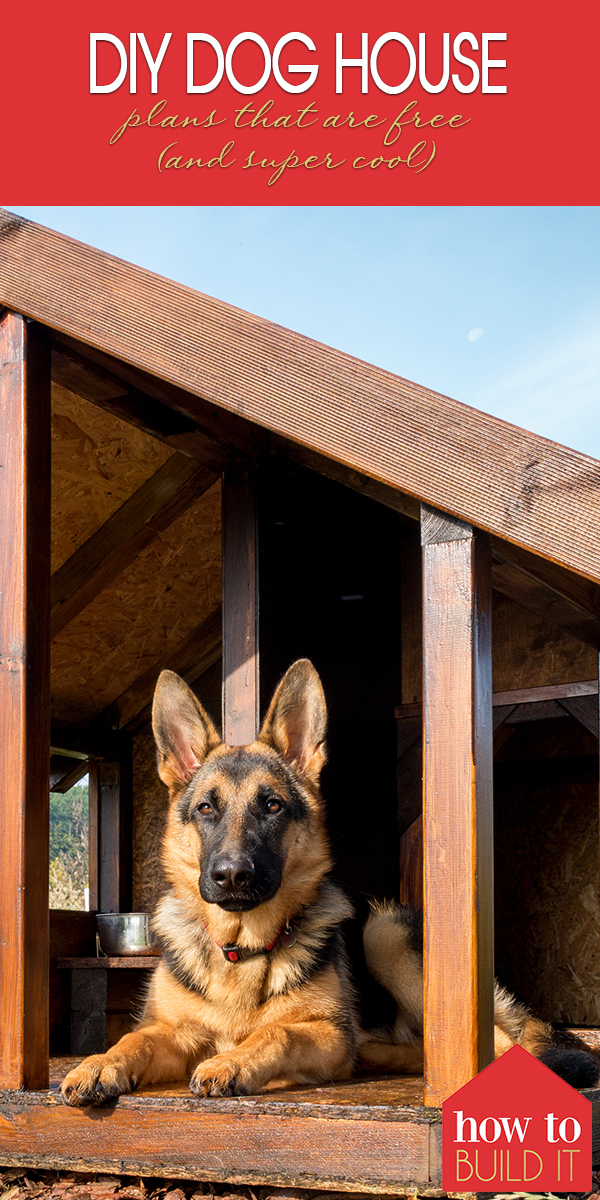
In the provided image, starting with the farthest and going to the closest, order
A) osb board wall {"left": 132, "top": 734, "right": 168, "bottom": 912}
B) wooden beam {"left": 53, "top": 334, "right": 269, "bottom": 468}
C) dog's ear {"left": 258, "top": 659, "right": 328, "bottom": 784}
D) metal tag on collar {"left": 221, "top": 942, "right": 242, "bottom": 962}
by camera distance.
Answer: osb board wall {"left": 132, "top": 734, "right": 168, "bottom": 912}, wooden beam {"left": 53, "top": 334, "right": 269, "bottom": 468}, dog's ear {"left": 258, "top": 659, "right": 328, "bottom": 784}, metal tag on collar {"left": 221, "top": 942, "right": 242, "bottom": 962}

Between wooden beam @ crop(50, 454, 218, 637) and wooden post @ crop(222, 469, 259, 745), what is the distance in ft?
1.08

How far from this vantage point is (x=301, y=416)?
374 cm

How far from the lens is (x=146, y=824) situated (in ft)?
27.6

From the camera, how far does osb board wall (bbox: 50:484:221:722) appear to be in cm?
696

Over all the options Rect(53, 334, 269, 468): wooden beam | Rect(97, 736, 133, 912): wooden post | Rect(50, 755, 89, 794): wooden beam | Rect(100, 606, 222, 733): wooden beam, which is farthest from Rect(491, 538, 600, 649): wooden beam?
Rect(50, 755, 89, 794): wooden beam

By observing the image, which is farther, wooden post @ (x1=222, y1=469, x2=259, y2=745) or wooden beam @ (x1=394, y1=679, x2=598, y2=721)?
wooden beam @ (x1=394, y1=679, x2=598, y2=721)

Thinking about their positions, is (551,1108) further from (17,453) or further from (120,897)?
(120,897)

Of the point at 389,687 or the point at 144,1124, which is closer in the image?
the point at 144,1124

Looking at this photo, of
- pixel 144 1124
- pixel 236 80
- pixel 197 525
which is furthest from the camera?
pixel 197 525

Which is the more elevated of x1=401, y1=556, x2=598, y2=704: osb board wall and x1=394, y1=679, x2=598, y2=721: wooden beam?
x1=401, y1=556, x2=598, y2=704: osb board wall

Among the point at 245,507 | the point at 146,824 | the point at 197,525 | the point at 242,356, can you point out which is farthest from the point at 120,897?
the point at 242,356

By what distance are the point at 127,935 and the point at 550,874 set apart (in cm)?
320

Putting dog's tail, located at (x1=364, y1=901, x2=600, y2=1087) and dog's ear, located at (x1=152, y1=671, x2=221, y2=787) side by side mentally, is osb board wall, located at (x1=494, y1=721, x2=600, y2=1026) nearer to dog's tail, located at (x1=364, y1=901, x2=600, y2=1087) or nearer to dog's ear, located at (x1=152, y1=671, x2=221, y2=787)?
dog's tail, located at (x1=364, y1=901, x2=600, y2=1087)

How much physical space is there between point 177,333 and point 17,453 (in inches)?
30.8
